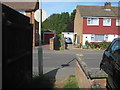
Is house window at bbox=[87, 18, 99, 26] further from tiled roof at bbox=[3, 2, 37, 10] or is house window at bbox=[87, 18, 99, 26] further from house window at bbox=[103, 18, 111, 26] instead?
tiled roof at bbox=[3, 2, 37, 10]

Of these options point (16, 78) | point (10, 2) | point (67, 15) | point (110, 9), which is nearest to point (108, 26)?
point (110, 9)

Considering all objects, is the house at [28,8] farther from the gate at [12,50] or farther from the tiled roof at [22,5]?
the gate at [12,50]

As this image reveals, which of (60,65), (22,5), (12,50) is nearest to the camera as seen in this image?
(12,50)

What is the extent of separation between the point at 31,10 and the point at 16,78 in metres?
22.3

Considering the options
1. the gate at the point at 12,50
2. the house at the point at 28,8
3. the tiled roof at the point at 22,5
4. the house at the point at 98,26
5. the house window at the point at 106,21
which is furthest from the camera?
the house window at the point at 106,21

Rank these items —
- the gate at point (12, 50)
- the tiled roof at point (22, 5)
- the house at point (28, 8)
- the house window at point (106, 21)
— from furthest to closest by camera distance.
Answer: the house window at point (106, 21), the tiled roof at point (22, 5), the house at point (28, 8), the gate at point (12, 50)

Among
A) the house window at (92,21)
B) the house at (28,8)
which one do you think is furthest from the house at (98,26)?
the house at (28,8)

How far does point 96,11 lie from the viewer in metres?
28.3

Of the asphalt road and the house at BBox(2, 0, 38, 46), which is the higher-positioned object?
the house at BBox(2, 0, 38, 46)

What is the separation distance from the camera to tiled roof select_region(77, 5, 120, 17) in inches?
1060

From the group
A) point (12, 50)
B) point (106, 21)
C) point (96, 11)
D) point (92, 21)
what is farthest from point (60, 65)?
point (96, 11)

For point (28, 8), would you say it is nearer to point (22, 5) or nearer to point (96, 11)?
point (22, 5)

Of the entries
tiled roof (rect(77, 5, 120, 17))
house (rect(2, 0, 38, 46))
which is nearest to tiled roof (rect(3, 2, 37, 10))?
house (rect(2, 0, 38, 46))

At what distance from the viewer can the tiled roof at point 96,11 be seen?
26.9 metres
